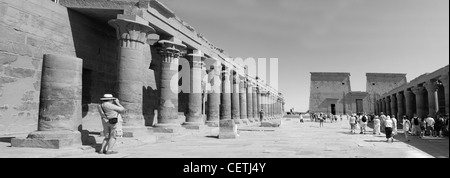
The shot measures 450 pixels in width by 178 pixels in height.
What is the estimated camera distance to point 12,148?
21.7 feet

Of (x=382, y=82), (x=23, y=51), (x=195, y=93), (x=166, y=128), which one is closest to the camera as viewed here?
(x=23, y=51)

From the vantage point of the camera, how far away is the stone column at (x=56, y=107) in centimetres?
682

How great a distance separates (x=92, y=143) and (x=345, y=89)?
63542 millimetres

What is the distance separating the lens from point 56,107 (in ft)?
23.0

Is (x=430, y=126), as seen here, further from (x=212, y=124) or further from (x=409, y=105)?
(x=409, y=105)

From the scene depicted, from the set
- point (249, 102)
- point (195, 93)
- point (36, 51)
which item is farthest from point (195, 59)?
point (249, 102)

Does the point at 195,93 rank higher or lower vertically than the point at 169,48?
lower

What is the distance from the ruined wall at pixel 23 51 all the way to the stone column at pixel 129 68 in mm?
2235

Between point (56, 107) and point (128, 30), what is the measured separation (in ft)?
11.8

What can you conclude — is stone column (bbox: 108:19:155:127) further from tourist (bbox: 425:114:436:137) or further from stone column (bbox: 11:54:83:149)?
tourist (bbox: 425:114:436:137)
